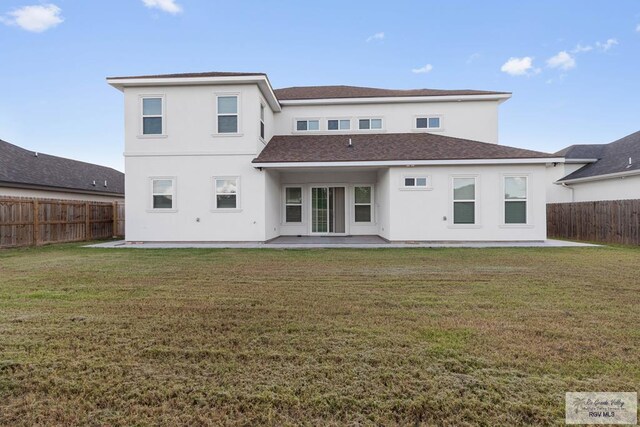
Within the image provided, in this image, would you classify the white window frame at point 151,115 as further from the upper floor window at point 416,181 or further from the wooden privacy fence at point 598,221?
the wooden privacy fence at point 598,221

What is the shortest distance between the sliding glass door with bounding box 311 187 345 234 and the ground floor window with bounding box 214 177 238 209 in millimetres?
4209

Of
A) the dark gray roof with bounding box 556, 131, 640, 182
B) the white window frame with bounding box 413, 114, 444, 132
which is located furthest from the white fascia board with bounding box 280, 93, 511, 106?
the dark gray roof with bounding box 556, 131, 640, 182

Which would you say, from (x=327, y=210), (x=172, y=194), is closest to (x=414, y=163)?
(x=327, y=210)

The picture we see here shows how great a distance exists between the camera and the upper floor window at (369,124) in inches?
629

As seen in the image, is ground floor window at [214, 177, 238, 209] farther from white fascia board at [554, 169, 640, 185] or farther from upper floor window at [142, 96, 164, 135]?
white fascia board at [554, 169, 640, 185]

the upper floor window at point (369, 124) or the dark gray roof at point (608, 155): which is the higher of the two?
the upper floor window at point (369, 124)

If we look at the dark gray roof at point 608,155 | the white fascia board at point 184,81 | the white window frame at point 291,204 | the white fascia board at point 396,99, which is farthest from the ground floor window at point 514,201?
the white fascia board at point 184,81

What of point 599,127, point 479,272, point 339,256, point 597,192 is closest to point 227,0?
point 339,256

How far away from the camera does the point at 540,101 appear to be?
1920 cm

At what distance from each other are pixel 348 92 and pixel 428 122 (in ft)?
13.7

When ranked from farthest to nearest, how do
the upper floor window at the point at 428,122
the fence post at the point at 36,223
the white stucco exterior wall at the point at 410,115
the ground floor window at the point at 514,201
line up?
the upper floor window at the point at 428,122 < the white stucco exterior wall at the point at 410,115 < the fence post at the point at 36,223 < the ground floor window at the point at 514,201

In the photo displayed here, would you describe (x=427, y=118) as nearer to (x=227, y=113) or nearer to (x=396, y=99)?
(x=396, y=99)

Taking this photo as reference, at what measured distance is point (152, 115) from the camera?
12.7m

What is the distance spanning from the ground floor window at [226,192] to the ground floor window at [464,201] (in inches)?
325
